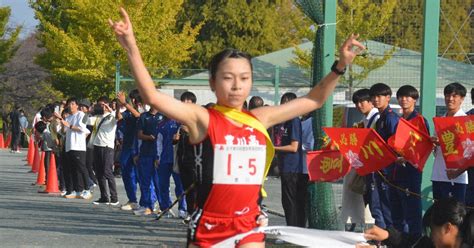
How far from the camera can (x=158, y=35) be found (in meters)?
41.3

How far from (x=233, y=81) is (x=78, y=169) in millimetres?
14930

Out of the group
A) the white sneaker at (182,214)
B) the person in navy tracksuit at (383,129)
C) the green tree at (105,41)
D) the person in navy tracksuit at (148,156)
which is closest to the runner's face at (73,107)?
the person in navy tracksuit at (148,156)

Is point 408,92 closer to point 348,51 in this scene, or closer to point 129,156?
point 348,51

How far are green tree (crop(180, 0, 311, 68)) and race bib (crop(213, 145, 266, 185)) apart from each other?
52.5m

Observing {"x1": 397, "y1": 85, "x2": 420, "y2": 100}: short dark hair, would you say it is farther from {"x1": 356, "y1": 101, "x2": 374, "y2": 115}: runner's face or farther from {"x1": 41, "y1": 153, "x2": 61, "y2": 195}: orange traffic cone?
{"x1": 41, "y1": 153, "x2": 61, "y2": 195}: orange traffic cone

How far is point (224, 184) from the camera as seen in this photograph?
259 inches

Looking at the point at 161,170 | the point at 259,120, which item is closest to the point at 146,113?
the point at 161,170

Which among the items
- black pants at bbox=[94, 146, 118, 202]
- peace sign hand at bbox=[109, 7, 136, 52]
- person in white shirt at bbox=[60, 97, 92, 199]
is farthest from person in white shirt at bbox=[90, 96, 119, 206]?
peace sign hand at bbox=[109, 7, 136, 52]

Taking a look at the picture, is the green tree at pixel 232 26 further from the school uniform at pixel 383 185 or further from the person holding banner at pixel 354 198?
the school uniform at pixel 383 185

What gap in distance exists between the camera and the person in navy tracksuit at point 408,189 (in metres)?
12.2

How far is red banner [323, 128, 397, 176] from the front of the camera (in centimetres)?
1218

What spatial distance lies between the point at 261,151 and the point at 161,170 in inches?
407

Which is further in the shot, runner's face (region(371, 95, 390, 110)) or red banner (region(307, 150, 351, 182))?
red banner (region(307, 150, 351, 182))

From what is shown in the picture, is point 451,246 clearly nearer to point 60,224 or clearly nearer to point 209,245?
point 209,245
